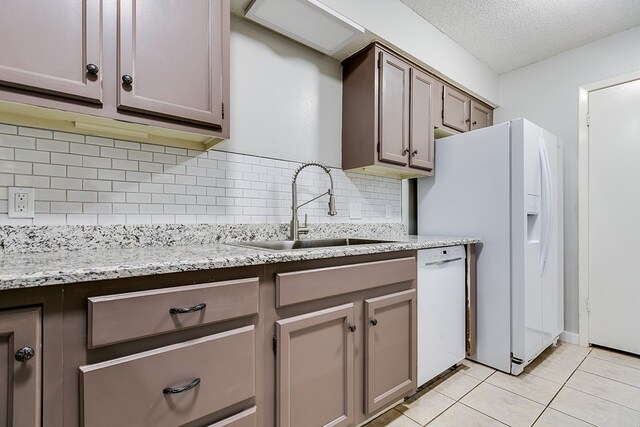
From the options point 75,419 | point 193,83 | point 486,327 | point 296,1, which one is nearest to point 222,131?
point 193,83

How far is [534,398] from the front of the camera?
5.87 feet

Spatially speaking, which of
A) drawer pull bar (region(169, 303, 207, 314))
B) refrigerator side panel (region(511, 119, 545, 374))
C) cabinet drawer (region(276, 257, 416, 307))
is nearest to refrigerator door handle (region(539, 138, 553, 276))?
refrigerator side panel (region(511, 119, 545, 374))

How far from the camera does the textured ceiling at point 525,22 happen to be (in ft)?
7.07

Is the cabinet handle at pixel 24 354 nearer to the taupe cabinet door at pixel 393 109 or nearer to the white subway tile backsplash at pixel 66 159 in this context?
the white subway tile backsplash at pixel 66 159

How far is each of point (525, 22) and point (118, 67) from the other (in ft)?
8.86

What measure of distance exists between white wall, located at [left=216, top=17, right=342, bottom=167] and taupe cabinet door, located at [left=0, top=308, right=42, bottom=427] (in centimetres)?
116

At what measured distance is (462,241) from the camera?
2.05 m

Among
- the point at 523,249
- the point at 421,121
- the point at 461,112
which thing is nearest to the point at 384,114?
the point at 421,121

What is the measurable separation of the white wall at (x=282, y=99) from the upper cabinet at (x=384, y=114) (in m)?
0.11

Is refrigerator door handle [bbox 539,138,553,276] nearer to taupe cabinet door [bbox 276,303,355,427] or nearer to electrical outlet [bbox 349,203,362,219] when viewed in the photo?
A: electrical outlet [bbox 349,203,362,219]

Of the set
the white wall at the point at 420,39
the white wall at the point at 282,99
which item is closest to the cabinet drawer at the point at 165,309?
the white wall at the point at 282,99

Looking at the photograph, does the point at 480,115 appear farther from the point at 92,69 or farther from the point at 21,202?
the point at 21,202

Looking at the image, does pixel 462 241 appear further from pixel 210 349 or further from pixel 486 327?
pixel 210 349

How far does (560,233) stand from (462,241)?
3.87ft
